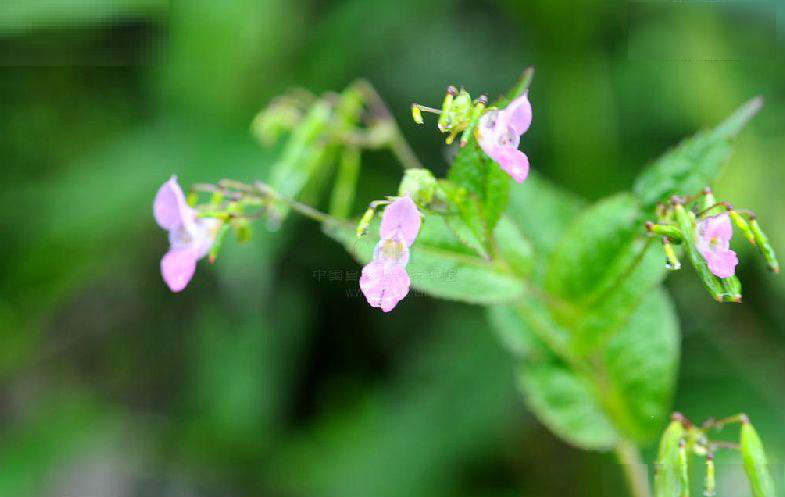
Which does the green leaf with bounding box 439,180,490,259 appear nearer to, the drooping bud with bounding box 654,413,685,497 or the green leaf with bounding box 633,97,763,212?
the green leaf with bounding box 633,97,763,212

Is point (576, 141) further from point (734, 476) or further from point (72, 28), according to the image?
point (72, 28)

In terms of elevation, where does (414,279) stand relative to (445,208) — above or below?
below

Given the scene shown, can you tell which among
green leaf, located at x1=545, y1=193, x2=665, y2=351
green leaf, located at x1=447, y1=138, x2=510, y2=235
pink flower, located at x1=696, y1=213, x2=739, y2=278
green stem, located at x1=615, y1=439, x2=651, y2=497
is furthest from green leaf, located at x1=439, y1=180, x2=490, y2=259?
green stem, located at x1=615, y1=439, x2=651, y2=497

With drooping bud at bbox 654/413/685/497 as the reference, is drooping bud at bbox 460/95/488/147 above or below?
above

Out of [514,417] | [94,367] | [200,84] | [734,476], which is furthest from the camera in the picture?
[94,367]

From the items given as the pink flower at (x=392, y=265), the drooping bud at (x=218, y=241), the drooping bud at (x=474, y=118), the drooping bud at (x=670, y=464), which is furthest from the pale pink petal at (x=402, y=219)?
the drooping bud at (x=670, y=464)

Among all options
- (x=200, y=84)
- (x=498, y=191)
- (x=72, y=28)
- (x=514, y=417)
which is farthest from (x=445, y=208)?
(x=72, y=28)
